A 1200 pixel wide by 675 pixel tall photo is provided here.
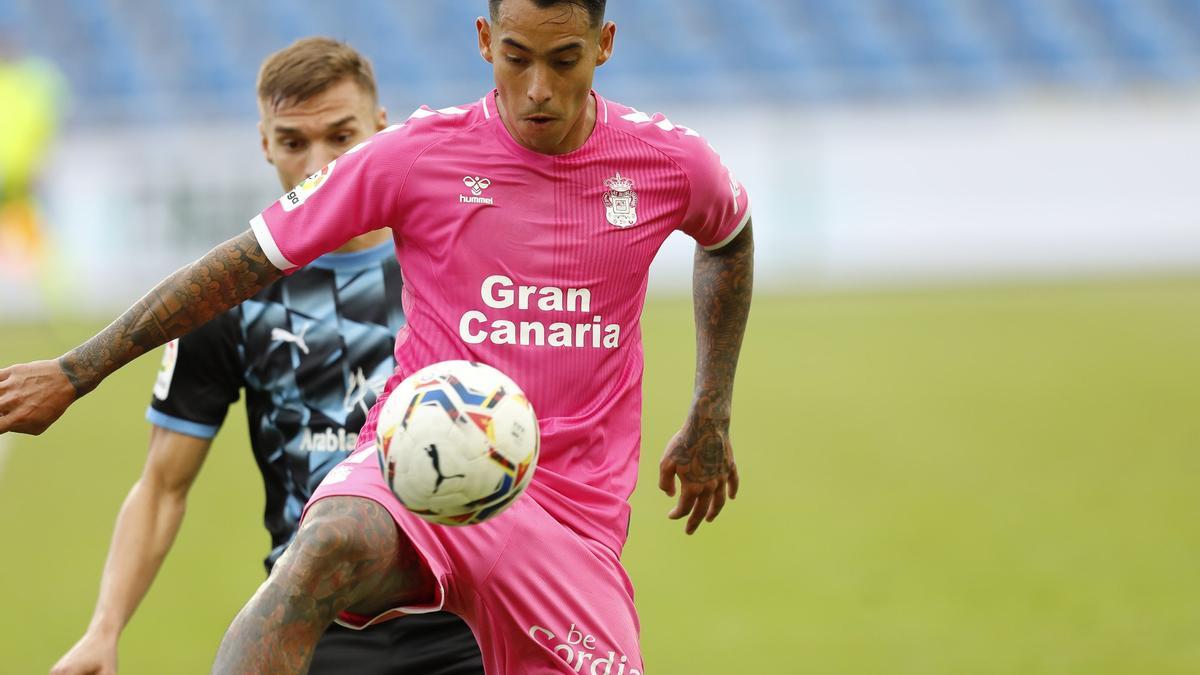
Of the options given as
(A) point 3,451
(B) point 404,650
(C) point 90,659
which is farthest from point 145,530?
(A) point 3,451

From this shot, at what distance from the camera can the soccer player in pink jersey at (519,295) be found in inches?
141

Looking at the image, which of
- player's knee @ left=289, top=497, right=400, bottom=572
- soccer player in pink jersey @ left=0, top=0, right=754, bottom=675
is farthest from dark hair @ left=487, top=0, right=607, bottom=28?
player's knee @ left=289, top=497, right=400, bottom=572

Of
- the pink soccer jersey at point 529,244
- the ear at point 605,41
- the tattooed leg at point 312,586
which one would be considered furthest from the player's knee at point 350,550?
the ear at point 605,41

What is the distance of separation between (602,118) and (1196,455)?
23.9ft

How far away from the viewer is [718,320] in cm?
442

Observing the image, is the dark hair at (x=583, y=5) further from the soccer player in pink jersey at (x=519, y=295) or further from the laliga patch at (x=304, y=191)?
the laliga patch at (x=304, y=191)

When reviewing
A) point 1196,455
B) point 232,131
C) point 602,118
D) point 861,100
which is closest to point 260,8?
point 232,131

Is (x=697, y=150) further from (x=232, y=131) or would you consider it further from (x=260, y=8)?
(x=260, y=8)

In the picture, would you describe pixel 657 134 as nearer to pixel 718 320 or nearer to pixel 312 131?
pixel 718 320

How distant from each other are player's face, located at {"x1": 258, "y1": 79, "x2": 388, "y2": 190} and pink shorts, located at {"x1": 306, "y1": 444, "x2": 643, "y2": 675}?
1231 mm

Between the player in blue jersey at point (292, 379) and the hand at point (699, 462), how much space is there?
0.70 meters

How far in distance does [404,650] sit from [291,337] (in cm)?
92

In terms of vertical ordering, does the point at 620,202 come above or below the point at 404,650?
above

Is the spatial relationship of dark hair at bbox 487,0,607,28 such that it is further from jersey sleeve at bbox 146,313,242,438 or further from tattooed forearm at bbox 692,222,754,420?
jersey sleeve at bbox 146,313,242,438
